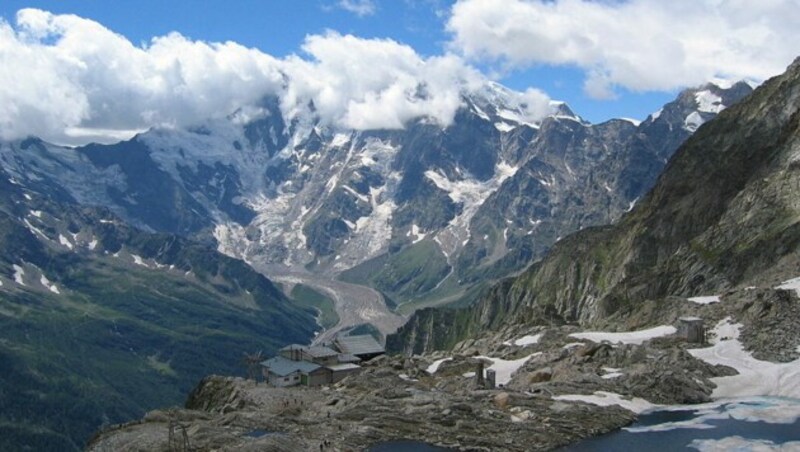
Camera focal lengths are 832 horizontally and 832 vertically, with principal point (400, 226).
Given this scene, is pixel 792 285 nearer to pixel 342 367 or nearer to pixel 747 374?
pixel 747 374

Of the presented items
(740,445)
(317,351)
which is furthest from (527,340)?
(740,445)

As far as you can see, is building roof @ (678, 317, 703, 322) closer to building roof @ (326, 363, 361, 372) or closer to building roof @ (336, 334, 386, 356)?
building roof @ (326, 363, 361, 372)

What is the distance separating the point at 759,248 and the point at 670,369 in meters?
85.9

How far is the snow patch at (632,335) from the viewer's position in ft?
392

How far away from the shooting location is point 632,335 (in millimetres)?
123000

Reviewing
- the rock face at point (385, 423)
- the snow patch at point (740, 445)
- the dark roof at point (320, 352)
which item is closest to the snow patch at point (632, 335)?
the rock face at point (385, 423)

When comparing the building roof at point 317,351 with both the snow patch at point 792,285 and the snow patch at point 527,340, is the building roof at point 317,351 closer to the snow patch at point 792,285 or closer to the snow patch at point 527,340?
the snow patch at point 527,340

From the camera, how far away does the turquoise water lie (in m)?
72.6

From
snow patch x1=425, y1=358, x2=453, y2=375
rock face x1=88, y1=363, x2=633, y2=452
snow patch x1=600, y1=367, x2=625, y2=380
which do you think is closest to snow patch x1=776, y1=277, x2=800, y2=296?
snow patch x1=600, y1=367, x2=625, y2=380

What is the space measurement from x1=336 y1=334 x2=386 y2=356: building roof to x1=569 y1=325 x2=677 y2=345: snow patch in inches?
1381

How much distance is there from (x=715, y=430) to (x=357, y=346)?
7525cm

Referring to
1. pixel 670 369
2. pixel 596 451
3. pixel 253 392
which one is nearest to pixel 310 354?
pixel 253 392

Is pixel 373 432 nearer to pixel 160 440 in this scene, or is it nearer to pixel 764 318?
pixel 160 440

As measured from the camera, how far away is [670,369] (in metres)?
95.6
